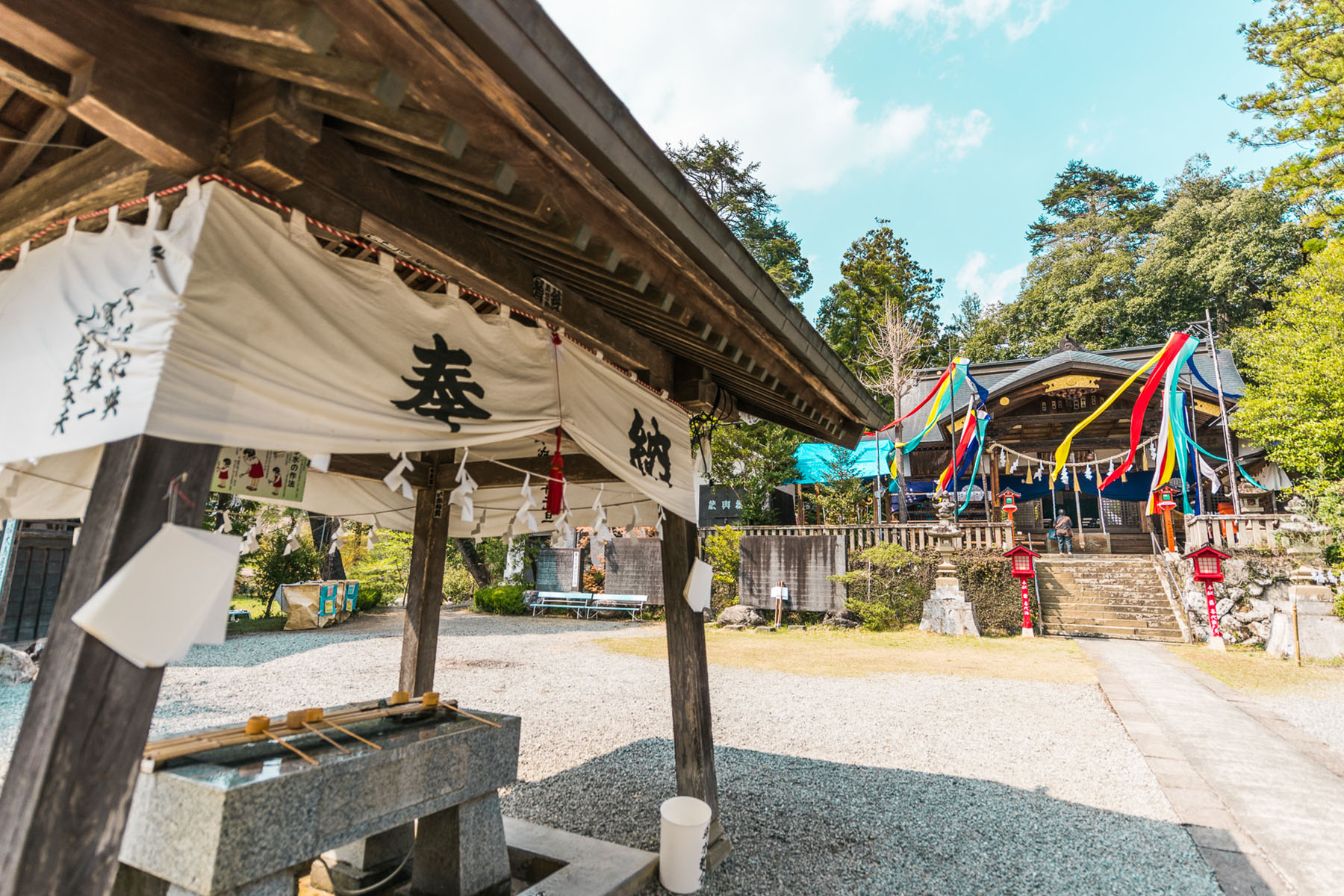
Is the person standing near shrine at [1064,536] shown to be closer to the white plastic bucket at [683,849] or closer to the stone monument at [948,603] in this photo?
the stone monument at [948,603]

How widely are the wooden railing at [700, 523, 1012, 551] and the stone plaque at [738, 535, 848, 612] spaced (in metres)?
0.35

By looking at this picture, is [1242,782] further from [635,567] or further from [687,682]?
[635,567]

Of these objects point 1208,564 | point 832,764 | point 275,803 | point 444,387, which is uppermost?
point 444,387

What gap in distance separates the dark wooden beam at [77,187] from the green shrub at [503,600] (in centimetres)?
1502

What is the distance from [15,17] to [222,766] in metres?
2.29

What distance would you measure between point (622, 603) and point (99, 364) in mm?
15226

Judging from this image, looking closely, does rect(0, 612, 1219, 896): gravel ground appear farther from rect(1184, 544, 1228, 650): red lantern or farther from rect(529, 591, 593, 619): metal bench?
rect(529, 591, 593, 619): metal bench

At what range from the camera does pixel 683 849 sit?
3.19 meters

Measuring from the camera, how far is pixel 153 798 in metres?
2.18

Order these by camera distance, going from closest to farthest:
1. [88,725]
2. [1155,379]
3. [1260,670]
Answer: [88,725] < [1260,670] < [1155,379]

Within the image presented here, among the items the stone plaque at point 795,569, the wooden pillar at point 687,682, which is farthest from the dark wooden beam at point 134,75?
the stone plaque at point 795,569

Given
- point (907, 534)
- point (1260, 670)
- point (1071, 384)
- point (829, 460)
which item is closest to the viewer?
point (1260, 670)

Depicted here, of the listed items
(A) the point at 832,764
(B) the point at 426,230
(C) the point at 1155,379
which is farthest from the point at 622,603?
(B) the point at 426,230

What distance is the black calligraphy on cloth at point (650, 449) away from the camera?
359 cm
